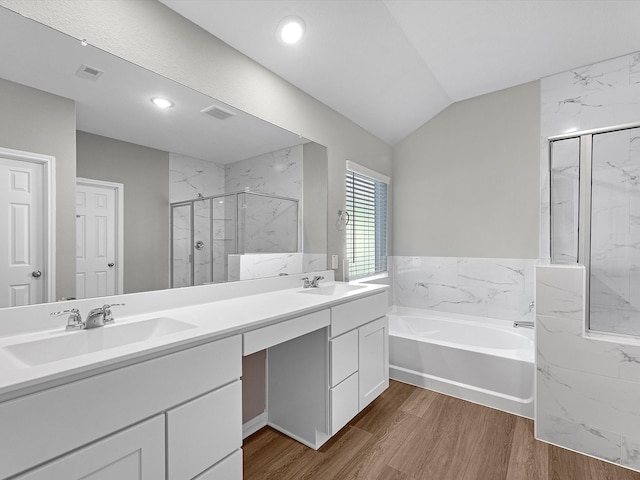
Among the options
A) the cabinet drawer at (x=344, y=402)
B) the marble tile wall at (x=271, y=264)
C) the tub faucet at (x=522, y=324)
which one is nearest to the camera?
the cabinet drawer at (x=344, y=402)

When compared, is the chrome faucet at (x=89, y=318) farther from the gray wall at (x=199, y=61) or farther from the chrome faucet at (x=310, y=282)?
the chrome faucet at (x=310, y=282)

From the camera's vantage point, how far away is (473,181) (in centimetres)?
315

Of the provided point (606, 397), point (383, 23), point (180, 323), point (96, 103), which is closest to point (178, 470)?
point (180, 323)

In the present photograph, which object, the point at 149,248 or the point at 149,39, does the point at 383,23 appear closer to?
the point at 149,39

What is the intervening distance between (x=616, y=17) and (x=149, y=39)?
2.89 m

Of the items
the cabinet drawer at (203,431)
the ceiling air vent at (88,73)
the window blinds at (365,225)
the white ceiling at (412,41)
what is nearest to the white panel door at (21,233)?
the ceiling air vent at (88,73)

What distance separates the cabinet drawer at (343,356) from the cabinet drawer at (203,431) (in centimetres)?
70

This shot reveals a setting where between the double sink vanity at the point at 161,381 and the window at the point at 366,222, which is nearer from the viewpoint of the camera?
the double sink vanity at the point at 161,381

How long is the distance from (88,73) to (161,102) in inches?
12.2

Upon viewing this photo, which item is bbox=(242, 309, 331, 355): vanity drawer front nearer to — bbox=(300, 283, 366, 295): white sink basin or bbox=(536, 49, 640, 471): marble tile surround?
bbox=(300, 283, 366, 295): white sink basin

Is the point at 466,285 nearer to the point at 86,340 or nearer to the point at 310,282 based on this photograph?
the point at 310,282

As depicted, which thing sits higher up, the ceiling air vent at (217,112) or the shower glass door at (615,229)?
the ceiling air vent at (217,112)

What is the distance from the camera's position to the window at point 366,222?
2977 millimetres

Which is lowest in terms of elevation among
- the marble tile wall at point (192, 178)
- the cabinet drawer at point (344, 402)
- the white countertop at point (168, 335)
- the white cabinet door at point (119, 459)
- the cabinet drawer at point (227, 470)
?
the cabinet drawer at point (344, 402)
